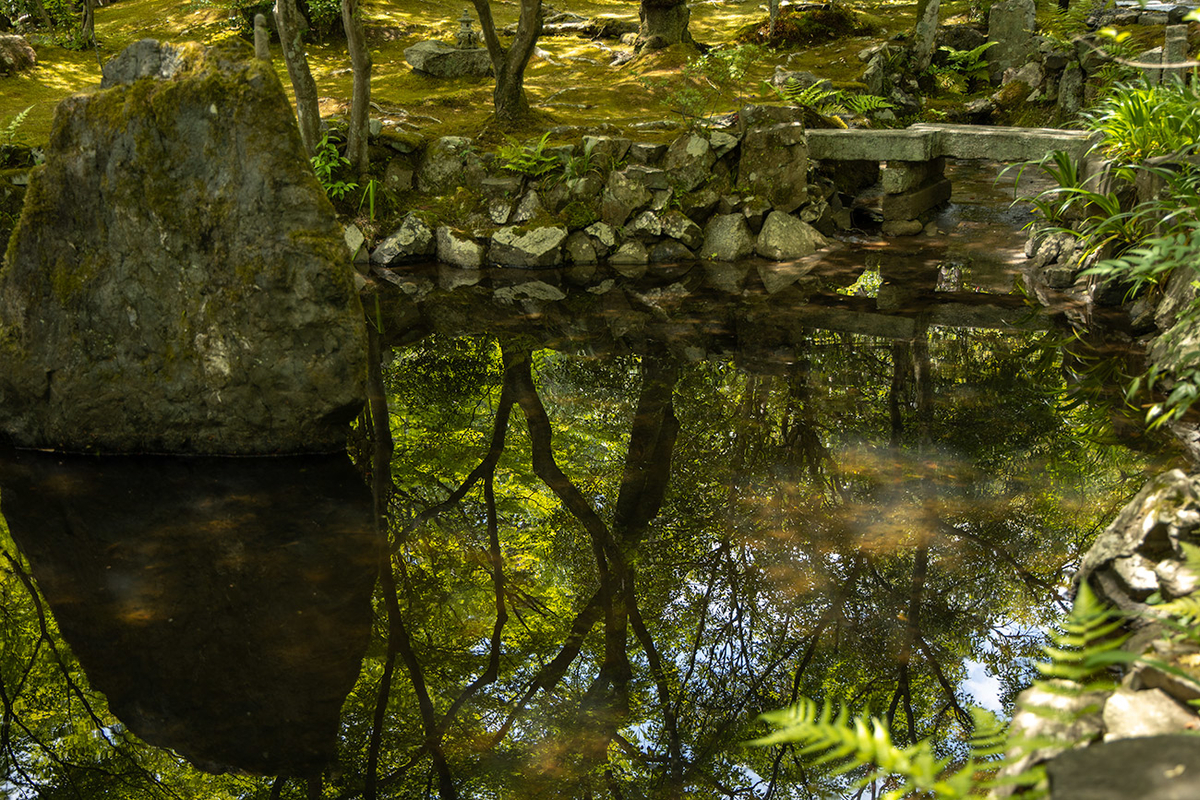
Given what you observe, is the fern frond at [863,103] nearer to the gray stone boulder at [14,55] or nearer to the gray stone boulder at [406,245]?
the gray stone boulder at [406,245]

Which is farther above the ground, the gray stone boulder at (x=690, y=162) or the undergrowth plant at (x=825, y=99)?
the undergrowth plant at (x=825, y=99)

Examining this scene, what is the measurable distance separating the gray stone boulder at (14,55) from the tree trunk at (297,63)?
21.0 feet

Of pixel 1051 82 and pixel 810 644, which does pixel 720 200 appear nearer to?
pixel 1051 82

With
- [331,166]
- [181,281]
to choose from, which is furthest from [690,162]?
[181,281]

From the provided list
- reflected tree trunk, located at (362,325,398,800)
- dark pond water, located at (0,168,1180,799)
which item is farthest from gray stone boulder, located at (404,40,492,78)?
dark pond water, located at (0,168,1180,799)

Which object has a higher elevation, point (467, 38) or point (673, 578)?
point (467, 38)

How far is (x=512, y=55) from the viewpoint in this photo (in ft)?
34.9

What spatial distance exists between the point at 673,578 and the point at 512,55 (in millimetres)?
7830

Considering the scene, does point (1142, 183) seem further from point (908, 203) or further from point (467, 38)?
point (467, 38)

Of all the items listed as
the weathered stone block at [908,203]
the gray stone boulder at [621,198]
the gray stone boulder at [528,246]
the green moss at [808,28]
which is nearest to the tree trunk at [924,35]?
the green moss at [808,28]

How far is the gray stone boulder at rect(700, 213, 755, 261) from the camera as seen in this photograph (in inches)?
389

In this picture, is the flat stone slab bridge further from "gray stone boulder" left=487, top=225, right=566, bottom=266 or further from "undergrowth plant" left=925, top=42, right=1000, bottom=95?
"undergrowth plant" left=925, top=42, right=1000, bottom=95

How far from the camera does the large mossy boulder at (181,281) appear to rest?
569 centimetres

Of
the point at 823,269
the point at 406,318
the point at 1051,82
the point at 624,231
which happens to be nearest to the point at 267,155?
the point at 406,318
